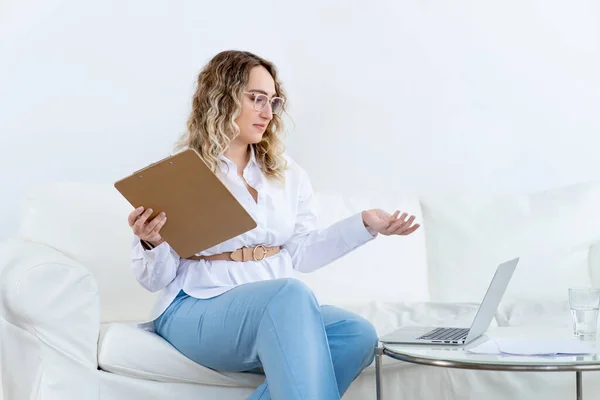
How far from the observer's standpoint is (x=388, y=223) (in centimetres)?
191

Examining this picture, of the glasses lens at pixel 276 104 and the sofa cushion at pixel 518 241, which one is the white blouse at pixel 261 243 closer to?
the glasses lens at pixel 276 104

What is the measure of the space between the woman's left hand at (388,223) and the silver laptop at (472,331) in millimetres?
269

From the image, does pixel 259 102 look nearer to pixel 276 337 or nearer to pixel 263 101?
pixel 263 101

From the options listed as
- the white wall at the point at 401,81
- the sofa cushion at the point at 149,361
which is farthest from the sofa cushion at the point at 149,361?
the white wall at the point at 401,81

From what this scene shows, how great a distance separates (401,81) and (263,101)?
127cm

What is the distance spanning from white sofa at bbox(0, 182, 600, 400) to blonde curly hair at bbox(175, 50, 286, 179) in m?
0.44

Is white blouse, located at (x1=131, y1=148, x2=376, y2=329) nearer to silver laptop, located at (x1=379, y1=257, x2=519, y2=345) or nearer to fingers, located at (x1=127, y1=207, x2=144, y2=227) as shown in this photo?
fingers, located at (x1=127, y1=207, x2=144, y2=227)

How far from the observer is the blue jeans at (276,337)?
156 centimetres

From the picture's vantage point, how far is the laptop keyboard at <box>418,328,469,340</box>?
5.18 feet

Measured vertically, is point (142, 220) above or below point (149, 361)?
above

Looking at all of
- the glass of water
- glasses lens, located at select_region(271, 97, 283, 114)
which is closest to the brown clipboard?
glasses lens, located at select_region(271, 97, 283, 114)

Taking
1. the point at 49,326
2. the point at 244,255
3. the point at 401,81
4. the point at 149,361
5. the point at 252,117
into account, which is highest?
the point at 401,81

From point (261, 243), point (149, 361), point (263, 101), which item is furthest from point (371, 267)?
point (149, 361)

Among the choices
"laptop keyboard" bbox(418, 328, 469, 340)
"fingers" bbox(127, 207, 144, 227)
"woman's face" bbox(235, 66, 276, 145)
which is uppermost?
"woman's face" bbox(235, 66, 276, 145)
